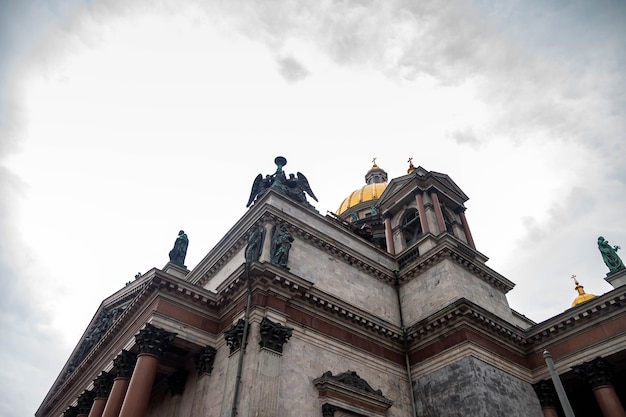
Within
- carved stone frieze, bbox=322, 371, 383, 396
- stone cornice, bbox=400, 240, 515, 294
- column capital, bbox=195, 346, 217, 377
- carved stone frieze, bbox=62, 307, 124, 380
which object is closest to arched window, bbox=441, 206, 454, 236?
stone cornice, bbox=400, 240, 515, 294

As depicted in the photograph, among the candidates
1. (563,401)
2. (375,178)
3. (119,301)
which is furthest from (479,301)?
(375,178)

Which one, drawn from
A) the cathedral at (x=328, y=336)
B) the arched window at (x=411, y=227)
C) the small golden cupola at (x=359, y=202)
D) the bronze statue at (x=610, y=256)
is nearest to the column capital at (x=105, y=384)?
the cathedral at (x=328, y=336)

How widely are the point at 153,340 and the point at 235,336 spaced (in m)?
2.79

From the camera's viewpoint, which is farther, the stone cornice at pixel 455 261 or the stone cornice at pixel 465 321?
the stone cornice at pixel 455 261

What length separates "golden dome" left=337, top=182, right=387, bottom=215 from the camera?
40.8 m

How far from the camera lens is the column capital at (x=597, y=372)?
16.0 m

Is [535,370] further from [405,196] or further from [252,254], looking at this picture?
→ [252,254]

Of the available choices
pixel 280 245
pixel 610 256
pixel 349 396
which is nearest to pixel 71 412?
pixel 280 245

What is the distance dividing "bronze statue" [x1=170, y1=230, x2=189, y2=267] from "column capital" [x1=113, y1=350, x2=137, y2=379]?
550 cm

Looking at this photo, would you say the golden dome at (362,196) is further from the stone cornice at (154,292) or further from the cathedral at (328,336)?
the stone cornice at (154,292)

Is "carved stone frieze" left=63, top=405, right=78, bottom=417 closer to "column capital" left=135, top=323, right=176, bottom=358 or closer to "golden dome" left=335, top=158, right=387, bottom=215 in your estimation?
"column capital" left=135, top=323, right=176, bottom=358

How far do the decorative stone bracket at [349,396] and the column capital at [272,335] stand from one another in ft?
6.00

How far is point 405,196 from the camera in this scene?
2525cm

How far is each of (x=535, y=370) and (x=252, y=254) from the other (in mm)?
12926
